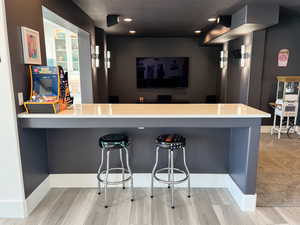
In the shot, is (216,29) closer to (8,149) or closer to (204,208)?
(204,208)

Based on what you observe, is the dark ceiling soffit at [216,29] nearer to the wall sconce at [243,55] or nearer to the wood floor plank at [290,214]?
the wall sconce at [243,55]

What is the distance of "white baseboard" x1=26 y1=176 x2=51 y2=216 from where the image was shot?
2.21 meters

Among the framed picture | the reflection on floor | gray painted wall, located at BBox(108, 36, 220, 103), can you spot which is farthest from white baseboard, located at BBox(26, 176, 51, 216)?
gray painted wall, located at BBox(108, 36, 220, 103)

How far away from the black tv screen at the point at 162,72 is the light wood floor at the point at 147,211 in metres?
4.86

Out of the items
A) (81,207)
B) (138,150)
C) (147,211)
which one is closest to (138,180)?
(138,150)

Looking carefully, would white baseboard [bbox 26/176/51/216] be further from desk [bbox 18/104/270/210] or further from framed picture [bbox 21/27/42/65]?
framed picture [bbox 21/27/42/65]

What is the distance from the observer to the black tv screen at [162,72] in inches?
276

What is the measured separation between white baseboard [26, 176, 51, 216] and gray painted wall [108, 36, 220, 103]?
480 centimetres

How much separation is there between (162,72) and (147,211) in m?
5.31

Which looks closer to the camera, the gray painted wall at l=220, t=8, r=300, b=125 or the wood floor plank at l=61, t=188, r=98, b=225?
the wood floor plank at l=61, t=188, r=98, b=225

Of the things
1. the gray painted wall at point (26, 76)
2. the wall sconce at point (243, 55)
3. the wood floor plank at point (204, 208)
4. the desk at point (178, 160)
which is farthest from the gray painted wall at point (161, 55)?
the wood floor plank at point (204, 208)

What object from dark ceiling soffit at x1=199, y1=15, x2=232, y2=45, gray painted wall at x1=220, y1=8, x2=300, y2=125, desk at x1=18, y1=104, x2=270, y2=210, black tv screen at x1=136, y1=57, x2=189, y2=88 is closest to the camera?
desk at x1=18, y1=104, x2=270, y2=210

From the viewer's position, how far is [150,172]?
2686 mm

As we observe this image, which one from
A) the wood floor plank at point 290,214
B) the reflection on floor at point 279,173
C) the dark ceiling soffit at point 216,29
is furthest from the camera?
the dark ceiling soffit at point 216,29
